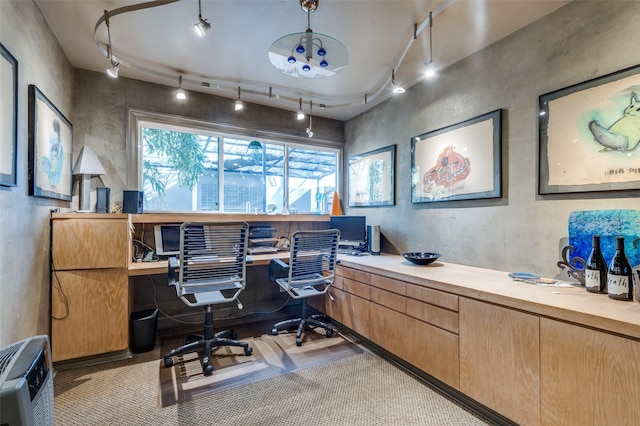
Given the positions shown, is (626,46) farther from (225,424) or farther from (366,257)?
(225,424)

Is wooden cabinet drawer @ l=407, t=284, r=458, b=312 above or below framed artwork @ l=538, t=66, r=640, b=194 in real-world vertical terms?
below

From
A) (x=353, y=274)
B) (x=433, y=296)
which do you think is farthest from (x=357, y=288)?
(x=433, y=296)

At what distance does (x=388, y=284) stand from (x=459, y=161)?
4.31ft

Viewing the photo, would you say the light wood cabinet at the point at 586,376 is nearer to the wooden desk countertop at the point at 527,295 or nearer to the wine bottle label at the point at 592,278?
the wooden desk countertop at the point at 527,295

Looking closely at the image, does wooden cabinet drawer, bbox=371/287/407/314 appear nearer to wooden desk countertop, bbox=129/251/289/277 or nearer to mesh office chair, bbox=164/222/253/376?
wooden desk countertop, bbox=129/251/289/277

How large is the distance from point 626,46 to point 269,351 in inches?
132

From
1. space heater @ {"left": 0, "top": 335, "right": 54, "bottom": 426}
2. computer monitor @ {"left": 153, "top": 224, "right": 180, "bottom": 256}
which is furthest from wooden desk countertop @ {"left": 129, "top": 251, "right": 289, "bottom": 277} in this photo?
space heater @ {"left": 0, "top": 335, "right": 54, "bottom": 426}

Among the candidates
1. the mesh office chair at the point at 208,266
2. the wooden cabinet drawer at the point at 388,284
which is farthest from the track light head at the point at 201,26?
the wooden cabinet drawer at the point at 388,284

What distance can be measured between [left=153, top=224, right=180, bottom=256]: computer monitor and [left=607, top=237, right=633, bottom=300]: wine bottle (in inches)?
132

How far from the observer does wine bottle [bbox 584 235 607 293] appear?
1609 mm

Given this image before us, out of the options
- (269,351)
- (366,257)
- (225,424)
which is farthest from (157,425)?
(366,257)

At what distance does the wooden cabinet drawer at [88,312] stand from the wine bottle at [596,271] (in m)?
3.29

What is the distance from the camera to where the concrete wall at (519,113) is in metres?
1.76

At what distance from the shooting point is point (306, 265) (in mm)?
2793
